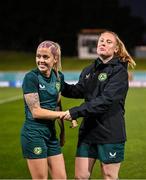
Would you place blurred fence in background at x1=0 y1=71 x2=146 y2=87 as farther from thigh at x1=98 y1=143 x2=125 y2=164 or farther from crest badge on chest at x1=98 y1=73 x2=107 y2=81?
crest badge on chest at x1=98 y1=73 x2=107 y2=81

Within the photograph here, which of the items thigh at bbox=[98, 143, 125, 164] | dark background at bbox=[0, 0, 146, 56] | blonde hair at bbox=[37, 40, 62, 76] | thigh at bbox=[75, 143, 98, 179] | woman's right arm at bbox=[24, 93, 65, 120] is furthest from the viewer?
dark background at bbox=[0, 0, 146, 56]

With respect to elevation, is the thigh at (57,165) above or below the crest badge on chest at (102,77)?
below

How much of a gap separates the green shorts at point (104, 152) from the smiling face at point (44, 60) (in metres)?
0.97

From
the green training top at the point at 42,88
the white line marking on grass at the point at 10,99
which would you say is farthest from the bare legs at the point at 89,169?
the white line marking on grass at the point at 10,99

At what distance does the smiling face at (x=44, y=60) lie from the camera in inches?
233

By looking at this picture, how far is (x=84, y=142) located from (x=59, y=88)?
26.7 inches

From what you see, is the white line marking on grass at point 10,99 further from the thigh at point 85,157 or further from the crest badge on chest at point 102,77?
the crest badge on chest at point 102,77

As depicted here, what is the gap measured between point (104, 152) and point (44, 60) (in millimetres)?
1211

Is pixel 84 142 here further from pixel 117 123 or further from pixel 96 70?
pixel 96 70

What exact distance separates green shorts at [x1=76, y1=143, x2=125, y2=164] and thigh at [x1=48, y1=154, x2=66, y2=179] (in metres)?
0.23

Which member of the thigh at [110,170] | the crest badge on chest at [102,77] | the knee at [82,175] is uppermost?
the crest badge on chest at [102,77]

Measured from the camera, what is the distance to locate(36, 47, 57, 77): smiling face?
5918mm

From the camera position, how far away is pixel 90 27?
88625 mm

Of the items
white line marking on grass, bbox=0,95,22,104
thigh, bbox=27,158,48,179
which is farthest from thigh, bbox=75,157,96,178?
white line marking on grass, bbox=0,95,22,104
